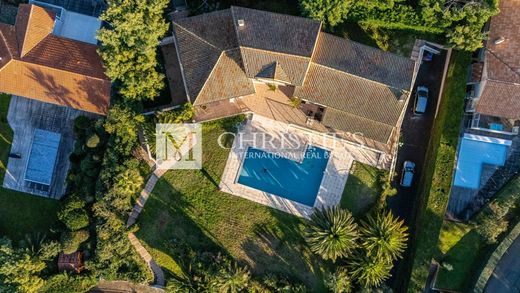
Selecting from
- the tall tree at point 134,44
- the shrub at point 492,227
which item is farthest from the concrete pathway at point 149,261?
the shrub at point 492,227

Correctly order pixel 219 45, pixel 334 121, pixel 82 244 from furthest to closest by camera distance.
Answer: pixel 82 244, pixel 334 121, pixel 219 45

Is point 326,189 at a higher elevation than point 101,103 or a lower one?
lower

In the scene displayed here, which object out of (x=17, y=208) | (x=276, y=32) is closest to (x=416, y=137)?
(x=276, y=32)

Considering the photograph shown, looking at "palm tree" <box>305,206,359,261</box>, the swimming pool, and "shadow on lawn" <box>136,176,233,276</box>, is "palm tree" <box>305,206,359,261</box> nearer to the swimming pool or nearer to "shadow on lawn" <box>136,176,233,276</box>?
"shadow on lawn" <box>136,176,233,276</box>

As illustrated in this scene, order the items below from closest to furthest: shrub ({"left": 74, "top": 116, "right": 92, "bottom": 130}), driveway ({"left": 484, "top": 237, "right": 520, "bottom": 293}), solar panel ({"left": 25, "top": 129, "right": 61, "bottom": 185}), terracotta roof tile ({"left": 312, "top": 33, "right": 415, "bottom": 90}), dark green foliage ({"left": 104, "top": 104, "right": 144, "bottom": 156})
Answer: terracotta roof tile ({"left": 312, "top": 33, "right": 415, "bottom": 90}), dark green foliage ({"left": 104, "top": 104, "right": 144, "bottom": 156}), shrub ({"left": 74, "top": 116, "right": 92, "bottom": 130}), driveway ({"left": 484, "top": 237, "right": 520, "bottom": 293}), solar panel ({"left": 25, "top": 129, "right": 61, "bottom": 185})

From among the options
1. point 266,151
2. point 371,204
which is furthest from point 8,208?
point 371,204

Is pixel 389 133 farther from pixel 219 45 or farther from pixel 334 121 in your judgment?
pixel 219 45

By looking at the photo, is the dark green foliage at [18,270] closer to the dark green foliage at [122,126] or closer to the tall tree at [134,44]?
the dark green foliage at [122,126]

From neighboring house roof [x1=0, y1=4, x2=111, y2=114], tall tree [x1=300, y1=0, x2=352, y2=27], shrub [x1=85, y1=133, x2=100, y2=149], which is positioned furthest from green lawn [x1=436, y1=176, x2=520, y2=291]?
neighboring house roof [x1=0, y1=4, x2=111, y2=114]
